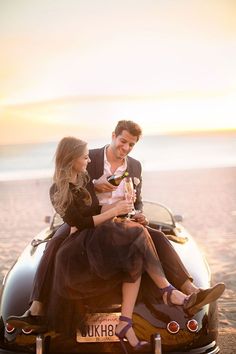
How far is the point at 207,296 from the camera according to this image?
4.44 m

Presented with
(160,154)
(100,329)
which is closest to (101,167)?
(100,329)

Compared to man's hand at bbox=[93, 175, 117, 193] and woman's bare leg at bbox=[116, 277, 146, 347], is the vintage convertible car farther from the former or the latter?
man's hand at bbox=[93, 175, 117, 193]

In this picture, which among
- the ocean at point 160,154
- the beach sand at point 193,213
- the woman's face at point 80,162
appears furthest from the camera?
the ocean at point 160,154

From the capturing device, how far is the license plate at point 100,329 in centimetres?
452

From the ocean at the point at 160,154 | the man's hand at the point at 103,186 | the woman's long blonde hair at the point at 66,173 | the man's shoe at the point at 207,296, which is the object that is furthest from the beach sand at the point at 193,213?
the ocean at the point at 160,154

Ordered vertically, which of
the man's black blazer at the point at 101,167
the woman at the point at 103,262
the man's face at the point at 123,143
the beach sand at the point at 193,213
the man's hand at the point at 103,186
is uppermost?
the man's face at the point at 123,143

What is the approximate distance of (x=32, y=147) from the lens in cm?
4503

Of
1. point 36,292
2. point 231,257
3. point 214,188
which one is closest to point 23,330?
point 36,292

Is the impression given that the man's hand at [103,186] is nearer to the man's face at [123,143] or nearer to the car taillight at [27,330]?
the man's face at [123,143]

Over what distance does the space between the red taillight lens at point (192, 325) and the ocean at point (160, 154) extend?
2410 centimetres

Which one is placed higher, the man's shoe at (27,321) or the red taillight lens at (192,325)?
the man's shoe at (27,321)

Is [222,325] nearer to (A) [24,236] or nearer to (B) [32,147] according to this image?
(A) [24,236]

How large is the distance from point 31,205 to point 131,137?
12.2 m

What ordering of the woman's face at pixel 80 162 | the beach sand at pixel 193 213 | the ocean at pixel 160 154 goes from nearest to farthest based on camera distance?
the woman's face at pixel 80 162 < the beach sand at pixel 193 213 < the ocean at pixel 160 154
